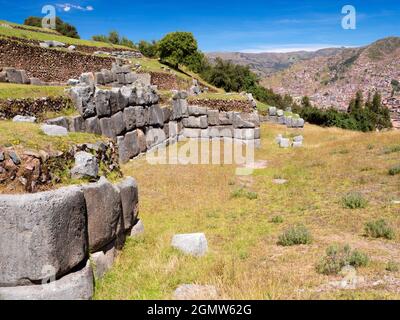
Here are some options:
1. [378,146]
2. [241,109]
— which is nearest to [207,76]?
[241,109]

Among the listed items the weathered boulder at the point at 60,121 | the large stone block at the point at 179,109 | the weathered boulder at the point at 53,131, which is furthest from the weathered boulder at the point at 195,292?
the large stone block at the point at 179,109

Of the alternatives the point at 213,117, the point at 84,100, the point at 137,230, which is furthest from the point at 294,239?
the point at 213,117

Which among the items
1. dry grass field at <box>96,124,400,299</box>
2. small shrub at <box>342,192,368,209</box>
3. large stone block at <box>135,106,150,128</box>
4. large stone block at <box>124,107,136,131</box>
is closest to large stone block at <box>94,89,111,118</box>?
large stone block at <box>124,107,136,131</box>

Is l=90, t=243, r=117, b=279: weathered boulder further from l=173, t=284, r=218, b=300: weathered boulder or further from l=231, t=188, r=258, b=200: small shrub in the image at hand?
l=231, t=188, r=258, b=200: small shrub

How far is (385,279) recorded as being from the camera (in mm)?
5988

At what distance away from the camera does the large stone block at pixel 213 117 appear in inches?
929

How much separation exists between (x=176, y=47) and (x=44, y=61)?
3192 centimetres

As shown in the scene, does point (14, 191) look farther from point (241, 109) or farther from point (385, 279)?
point (241, 109)

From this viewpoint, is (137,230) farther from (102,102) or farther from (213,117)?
(213,117)

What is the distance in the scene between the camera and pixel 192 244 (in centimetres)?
752

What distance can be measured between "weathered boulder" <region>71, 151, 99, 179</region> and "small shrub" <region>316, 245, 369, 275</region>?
3.98 m


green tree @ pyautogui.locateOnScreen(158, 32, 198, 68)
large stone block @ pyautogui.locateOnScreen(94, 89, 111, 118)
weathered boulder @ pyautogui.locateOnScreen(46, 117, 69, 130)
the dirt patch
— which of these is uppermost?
green tree @ pyautogui.locateOnScreen(158, 32, 198, 68)

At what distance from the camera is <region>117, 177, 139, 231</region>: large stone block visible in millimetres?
7543

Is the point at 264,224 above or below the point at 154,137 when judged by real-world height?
below
